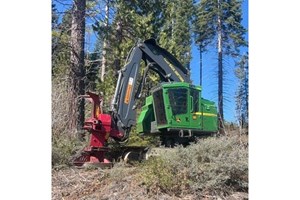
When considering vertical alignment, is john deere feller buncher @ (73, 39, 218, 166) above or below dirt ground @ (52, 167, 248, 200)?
above

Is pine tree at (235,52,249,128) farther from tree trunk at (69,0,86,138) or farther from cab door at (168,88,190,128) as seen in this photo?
tree trunk at (69,0,86,138)

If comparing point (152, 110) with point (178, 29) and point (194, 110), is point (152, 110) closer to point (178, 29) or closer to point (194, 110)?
point (194, 110)

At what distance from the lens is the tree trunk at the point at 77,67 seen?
423 cm

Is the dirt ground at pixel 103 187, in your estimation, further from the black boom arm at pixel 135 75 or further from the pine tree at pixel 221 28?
the pine tree at pixel 221 28

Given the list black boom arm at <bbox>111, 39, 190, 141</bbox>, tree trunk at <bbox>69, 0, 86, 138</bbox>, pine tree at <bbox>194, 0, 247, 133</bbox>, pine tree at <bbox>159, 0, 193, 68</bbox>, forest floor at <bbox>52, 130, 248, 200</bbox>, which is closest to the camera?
forest floor at <bbox>52, 130, 248, 200</bbox>

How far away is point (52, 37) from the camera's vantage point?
3.90 meters

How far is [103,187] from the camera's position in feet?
12.1

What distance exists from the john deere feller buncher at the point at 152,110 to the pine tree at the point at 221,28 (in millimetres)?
589

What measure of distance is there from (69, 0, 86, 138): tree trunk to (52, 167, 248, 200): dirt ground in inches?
20.7

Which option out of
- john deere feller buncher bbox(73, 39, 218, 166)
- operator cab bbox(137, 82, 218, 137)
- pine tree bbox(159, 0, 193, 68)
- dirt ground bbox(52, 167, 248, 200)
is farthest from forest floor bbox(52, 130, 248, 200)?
pine tree bbox(159, 0, 193, 68)

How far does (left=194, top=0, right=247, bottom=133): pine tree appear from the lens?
11.9 feet

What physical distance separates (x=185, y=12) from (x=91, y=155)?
1.59 m

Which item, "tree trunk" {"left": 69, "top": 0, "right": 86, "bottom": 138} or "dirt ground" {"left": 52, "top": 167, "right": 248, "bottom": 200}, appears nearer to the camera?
"dirt ground" {"left": 52, "top": 167, "right": 248, "bottom": 200}
